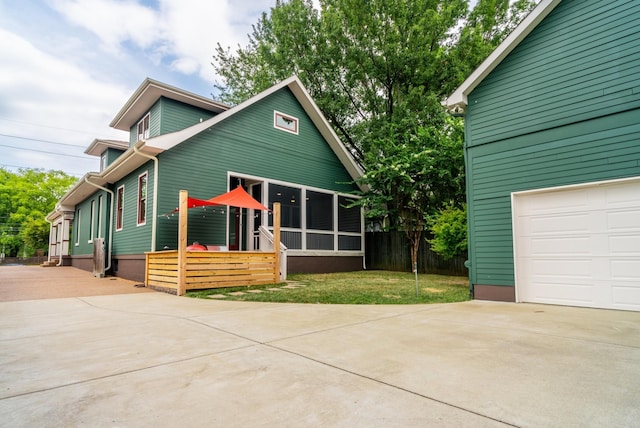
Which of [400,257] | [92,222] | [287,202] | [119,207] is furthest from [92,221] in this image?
[400,257]

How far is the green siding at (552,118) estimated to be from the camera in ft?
17.1

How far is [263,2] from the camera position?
695 inches

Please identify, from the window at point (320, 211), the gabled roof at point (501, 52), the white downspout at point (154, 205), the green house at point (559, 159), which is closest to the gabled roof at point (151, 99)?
the white downspout at point (154, 205)

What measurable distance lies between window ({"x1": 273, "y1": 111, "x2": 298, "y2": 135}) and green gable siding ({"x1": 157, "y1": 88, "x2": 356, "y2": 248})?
0.49 ft

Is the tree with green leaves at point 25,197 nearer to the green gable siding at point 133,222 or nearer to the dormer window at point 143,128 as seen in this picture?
the dormer window at point 143,128

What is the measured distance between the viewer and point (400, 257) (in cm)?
1327

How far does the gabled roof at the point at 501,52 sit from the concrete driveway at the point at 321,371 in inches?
169

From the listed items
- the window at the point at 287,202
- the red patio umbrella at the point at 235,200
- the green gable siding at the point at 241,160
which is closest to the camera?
the red patio umbrella at the point at 235,200

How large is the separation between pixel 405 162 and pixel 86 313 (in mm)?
9506

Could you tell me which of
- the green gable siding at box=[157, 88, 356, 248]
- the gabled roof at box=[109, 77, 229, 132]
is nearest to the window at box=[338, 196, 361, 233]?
the green gable siding at box=[157, 88, 356, 248]

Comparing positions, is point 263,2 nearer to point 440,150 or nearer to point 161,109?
point 161,109

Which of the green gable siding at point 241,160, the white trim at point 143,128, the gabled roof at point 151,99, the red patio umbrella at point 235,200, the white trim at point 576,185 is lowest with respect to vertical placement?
the white trim at point 576,185

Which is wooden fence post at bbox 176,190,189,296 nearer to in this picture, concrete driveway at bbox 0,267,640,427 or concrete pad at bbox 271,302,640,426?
concrete driveway at bbox 0,267,640,427

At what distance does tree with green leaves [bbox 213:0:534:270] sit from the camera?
11711mm
